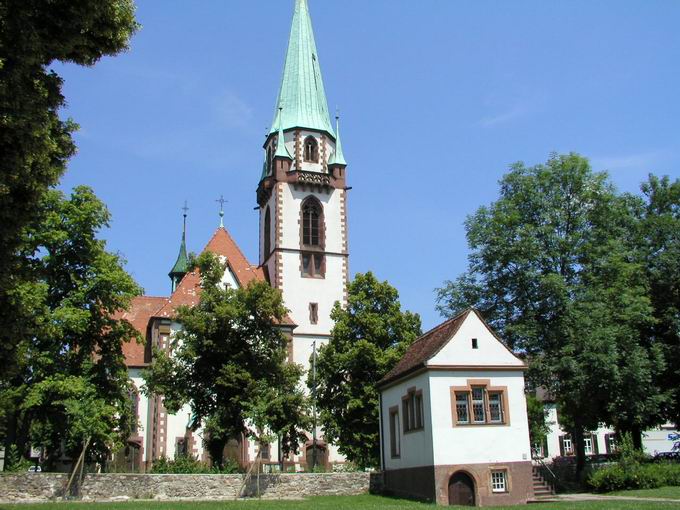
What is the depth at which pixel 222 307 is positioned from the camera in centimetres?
3191

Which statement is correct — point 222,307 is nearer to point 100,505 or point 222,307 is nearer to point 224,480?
point 224,480

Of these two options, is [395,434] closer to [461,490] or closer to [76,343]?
[461,490]

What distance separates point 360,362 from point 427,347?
7.91 meters

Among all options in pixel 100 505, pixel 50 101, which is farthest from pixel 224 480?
pixel 50 101

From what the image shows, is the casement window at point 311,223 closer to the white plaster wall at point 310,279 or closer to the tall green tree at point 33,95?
the white plaster wall at point 310,279

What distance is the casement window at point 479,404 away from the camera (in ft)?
87.0

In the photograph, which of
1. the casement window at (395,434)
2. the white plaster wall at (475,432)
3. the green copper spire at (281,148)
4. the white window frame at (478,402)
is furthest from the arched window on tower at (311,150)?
the white window frame at (478,402)

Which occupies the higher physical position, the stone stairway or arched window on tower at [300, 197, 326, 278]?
arched window on tower at [300, 197, 326, 278]

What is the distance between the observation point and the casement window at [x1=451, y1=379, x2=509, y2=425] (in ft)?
87.0

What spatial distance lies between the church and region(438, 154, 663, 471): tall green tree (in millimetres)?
13551

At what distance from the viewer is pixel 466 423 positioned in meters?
26.4

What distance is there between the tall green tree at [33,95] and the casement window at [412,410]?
15.9 metres

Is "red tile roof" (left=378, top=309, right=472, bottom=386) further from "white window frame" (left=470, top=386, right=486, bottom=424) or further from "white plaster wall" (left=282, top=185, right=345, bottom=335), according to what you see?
"white plaster wall" (left=282, top=185, right=345, bottom=335)

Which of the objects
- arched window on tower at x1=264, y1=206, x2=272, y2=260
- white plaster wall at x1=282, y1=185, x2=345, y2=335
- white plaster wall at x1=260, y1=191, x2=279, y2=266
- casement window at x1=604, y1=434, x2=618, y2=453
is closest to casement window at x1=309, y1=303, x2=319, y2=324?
white plaster wall at x1=282, y1=185, x2=345, y2=335
